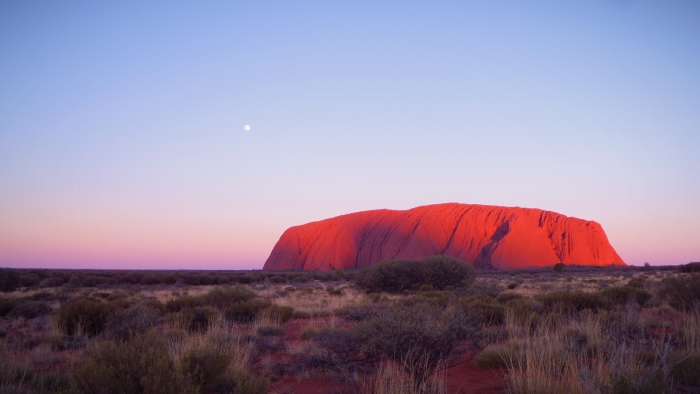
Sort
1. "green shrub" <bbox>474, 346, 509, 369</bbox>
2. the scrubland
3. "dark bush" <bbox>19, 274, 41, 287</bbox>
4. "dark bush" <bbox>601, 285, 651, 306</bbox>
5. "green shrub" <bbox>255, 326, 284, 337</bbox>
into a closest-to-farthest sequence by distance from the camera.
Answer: the scrubland, "green shrub" <bbox>474, 346, 509, 369</bbox>, "green shrub" <bbox>255, 326, 284, 337</bbox>, "dark bush" <bbox>601, 285, 651, 306</bbox>, "dark bush" <bbox>19, 274, 41, 287</bbox>

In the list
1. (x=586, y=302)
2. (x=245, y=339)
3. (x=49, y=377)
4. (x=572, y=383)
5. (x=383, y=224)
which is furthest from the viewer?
(x=383, y=224)

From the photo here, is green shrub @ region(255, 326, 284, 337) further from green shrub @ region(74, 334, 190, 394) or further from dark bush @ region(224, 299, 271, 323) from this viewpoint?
green shrub @ region(74, 334, 190, 394)

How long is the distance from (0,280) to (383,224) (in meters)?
52.7

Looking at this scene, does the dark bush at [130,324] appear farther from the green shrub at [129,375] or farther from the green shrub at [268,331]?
the green shrub at [129,375]

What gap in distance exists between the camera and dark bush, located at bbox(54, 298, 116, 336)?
9.79 m

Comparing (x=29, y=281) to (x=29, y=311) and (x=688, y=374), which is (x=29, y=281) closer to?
(x=29, y=311)

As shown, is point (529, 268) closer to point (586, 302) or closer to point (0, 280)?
point (586, 302)

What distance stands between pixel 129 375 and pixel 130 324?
4.72m

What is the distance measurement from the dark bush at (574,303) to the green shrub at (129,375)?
30.5ft

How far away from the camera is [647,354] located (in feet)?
18.5

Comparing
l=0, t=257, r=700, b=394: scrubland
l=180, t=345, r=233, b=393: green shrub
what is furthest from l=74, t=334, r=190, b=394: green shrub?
l=180, t=345, r=233, b=393: green shrub

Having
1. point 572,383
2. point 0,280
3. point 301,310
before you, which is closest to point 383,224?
point 0,280

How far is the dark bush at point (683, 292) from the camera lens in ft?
33.2

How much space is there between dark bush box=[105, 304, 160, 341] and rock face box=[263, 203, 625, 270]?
49.0 meters
